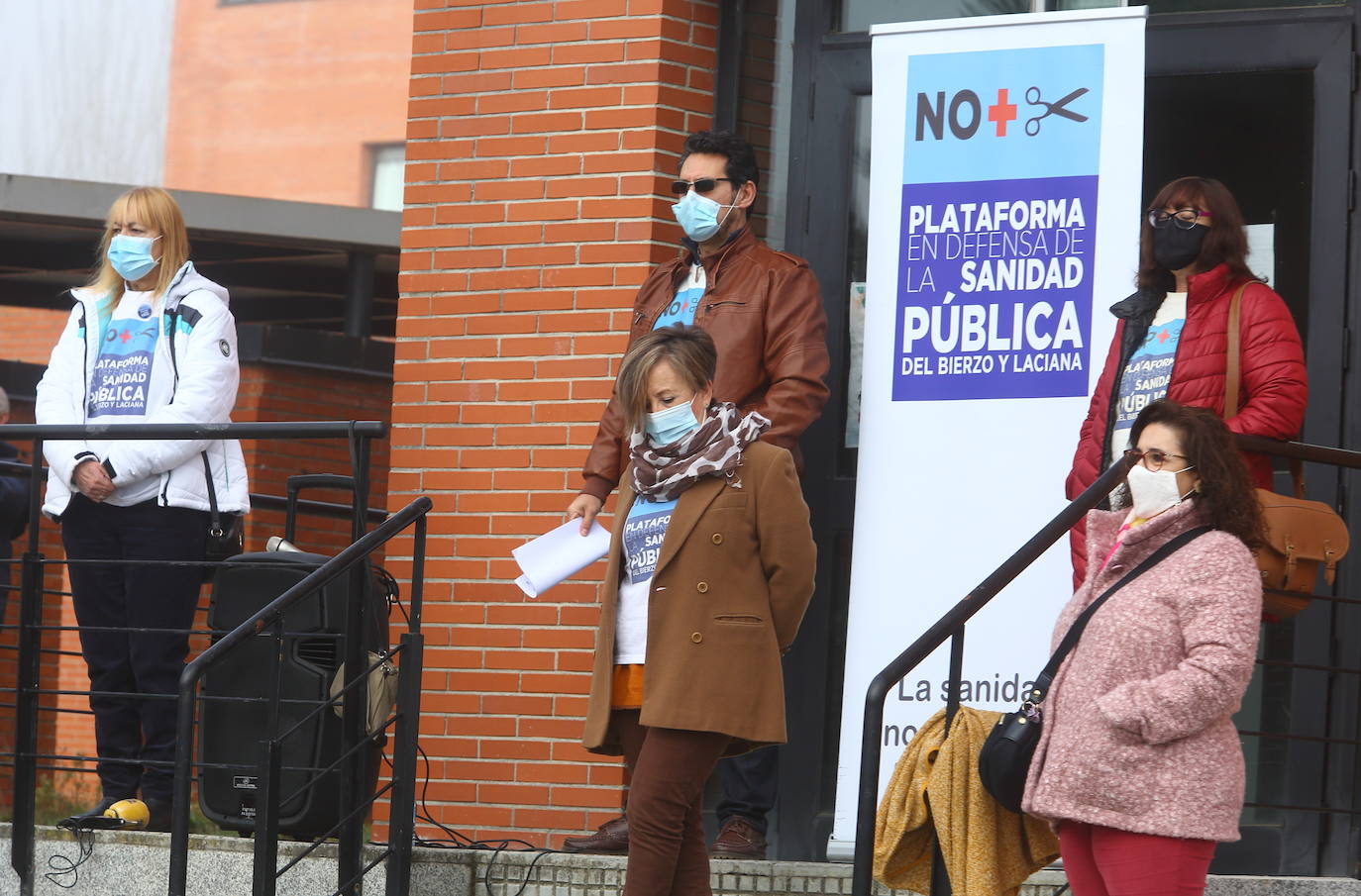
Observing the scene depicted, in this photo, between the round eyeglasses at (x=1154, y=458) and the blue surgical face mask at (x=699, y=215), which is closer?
the round eyeglasses at (x=1154, y=458)

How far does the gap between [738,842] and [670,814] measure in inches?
42.4

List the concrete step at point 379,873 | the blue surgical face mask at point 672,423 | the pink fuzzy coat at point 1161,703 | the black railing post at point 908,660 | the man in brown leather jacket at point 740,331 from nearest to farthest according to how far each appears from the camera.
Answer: the pink fuzzy coat at point 1161,703
the black railing post at point 908,660
the blue surgical face mask at point 672,423
the concrete step at point 379,873
the man in brown leather jacket at point 740,331

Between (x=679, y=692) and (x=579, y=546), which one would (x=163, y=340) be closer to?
(x=579, y=546)

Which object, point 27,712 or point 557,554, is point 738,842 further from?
point 27,712

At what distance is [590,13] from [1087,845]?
3528 millimetres

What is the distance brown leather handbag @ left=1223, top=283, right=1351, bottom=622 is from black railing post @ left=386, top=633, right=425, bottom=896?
Answer: 2.28 m

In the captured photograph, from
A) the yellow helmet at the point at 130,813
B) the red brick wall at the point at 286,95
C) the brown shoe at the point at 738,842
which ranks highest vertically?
the red brick wall at the point at 286,95

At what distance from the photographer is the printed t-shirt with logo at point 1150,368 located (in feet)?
17.5

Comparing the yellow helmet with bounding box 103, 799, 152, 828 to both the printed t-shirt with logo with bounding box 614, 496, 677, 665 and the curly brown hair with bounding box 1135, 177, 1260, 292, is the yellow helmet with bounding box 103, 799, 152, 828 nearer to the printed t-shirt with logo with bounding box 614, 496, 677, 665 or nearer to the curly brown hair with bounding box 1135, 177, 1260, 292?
the printed t-shirt with logo with bounding box 614, 496, 677, 665

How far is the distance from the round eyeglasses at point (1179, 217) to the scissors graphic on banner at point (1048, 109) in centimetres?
67

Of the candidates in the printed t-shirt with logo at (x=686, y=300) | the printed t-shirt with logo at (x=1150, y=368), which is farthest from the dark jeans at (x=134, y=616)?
the printed t-shirt with logo at (x=1150, y=368)

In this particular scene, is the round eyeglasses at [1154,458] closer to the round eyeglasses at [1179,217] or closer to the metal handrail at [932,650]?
the metal handrail at [932,650]

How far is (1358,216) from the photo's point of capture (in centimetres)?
601

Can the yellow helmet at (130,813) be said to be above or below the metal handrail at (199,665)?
below
